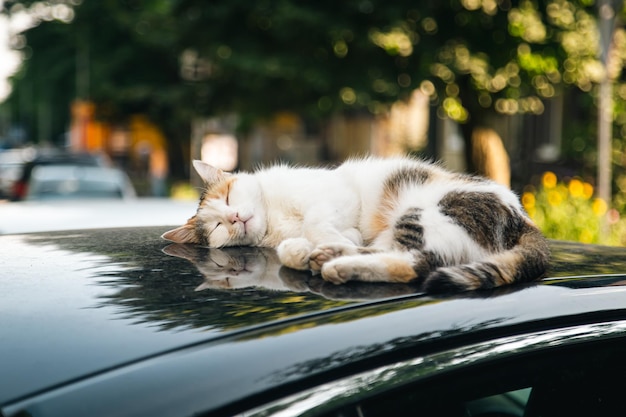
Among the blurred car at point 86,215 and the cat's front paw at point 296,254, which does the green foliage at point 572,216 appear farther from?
the cat's front paw at point 296,254

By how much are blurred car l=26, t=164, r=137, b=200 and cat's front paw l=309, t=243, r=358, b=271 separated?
670cm

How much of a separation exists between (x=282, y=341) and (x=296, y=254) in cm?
60

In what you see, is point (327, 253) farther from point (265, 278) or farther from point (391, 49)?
point (391, 49)

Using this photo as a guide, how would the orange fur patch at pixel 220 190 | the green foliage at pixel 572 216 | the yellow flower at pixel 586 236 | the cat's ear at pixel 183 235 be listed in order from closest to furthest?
the cat's ear at pixel 183 235 → the orange fur patch at pixel 220 190 → the yellow flower at pixel 586 236 → the green foliage at pixel 572 216

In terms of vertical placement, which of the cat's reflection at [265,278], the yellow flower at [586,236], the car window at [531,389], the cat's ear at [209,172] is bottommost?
the yellow flower at [586,236]

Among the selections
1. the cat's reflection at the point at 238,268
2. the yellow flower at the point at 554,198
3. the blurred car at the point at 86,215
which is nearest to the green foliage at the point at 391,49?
the yellow flower at the point at 554,198

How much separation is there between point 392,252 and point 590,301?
48 cm

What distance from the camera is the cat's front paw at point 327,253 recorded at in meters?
1.94

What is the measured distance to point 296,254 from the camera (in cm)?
199

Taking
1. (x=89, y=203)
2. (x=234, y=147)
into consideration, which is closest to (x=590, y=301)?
(x=89, y=203)

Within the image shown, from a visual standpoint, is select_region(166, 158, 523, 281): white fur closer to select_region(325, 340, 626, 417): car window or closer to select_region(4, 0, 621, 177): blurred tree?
select_region(325, 340, 626, 417): car window

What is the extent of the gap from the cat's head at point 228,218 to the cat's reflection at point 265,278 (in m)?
0.26

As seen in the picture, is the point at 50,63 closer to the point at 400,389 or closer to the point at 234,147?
the point at 234,147

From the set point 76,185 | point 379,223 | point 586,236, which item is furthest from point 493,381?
point 76,185
